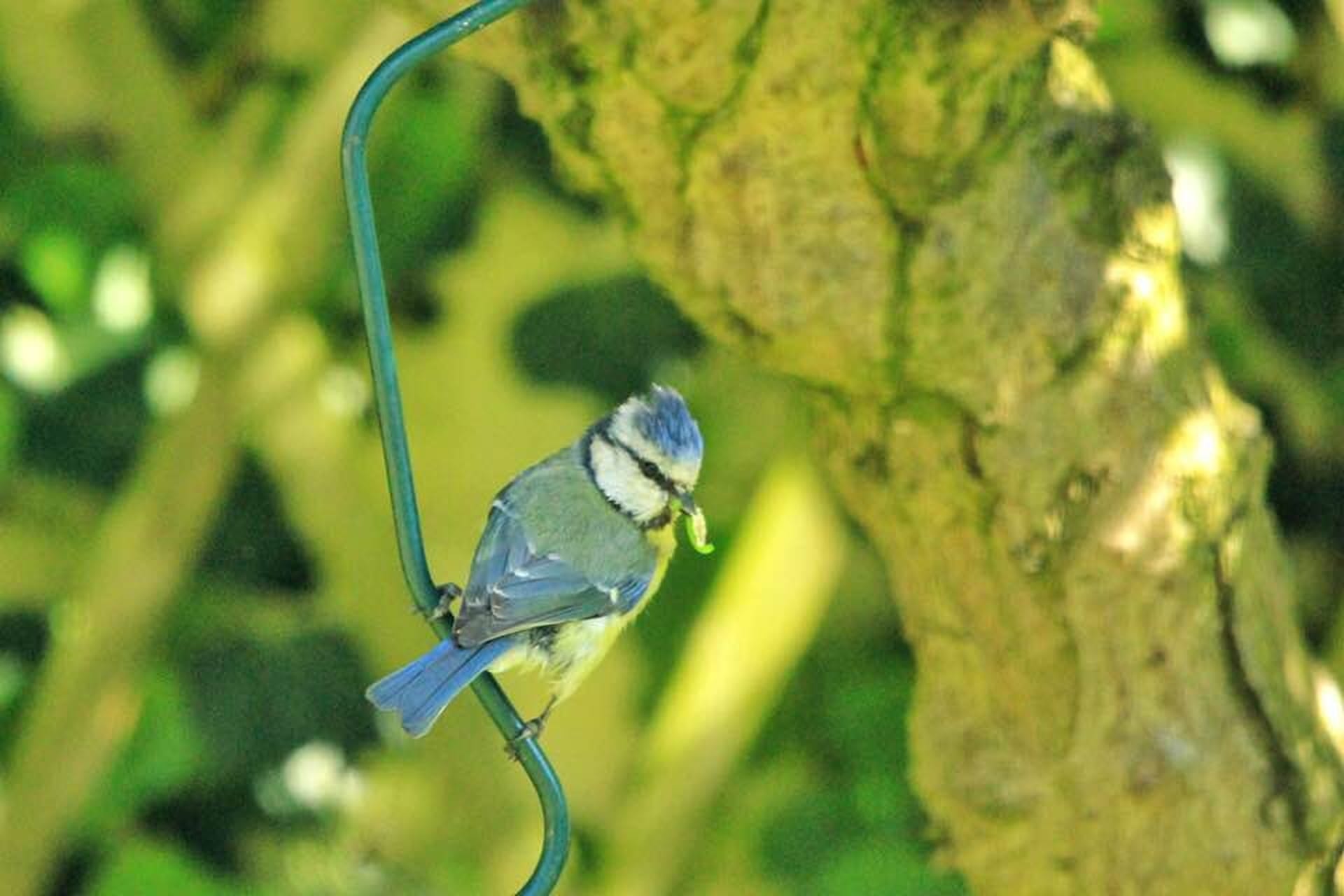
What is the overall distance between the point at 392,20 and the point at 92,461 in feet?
2.34

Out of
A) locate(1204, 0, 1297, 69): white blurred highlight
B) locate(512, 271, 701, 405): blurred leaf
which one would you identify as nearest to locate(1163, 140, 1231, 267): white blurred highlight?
locate(1204, 0, 1297, 69): white blurred highlight

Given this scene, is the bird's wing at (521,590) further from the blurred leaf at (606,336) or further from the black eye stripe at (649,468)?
the blurred leaf at (606,336)

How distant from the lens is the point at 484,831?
2.25 meters

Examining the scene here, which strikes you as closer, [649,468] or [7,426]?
[649,468]

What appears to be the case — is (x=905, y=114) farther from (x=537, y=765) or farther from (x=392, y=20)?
(x=392, y=20)

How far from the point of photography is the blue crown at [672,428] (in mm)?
1304

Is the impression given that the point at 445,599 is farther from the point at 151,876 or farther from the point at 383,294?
the point at 151,876

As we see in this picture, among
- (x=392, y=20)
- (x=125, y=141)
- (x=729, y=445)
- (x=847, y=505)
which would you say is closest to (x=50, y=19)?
(x=125, y=141)

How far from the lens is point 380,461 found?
2.33 metres

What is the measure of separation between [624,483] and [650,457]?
8 centimetres

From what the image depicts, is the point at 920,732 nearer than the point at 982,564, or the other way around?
the point at 982,564

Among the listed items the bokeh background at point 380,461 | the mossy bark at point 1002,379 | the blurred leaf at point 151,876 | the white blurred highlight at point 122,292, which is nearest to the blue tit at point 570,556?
the mossy bark at point 1002,379

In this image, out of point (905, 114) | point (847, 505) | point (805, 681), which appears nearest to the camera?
point (905, 114)

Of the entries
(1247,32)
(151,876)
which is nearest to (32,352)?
(151,876)
